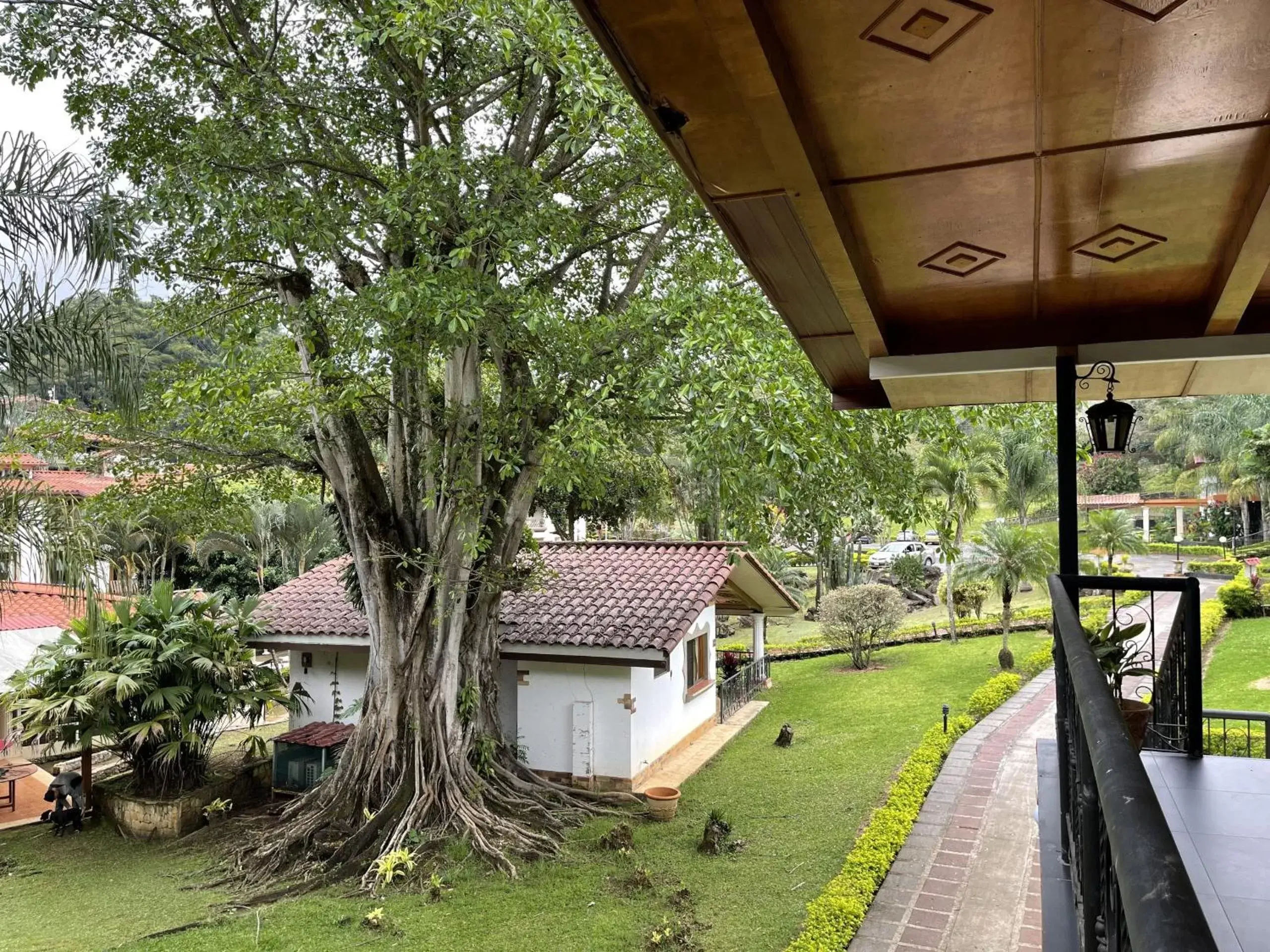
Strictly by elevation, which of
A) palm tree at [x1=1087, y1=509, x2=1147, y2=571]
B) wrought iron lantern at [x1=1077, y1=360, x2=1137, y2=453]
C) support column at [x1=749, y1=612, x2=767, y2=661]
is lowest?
support column at [x1=749, y1=612, x2=767, y2=661]

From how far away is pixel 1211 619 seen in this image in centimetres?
1812

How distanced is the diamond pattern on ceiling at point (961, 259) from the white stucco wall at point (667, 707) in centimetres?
908

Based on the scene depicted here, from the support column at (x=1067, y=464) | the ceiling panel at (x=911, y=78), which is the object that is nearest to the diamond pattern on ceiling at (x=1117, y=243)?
the ceiling panel at (x=911, y=78)

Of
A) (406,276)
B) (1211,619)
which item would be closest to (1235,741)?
(1211,619)

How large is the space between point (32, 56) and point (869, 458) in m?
9.22

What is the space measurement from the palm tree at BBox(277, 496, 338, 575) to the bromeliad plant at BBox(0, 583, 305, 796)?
13420 mm

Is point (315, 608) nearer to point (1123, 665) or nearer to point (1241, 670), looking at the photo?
point (1123, 665)

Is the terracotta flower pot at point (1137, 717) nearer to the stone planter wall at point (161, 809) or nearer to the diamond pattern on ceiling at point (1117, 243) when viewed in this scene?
the diamond pattern on ceiling at point (1117, 243)

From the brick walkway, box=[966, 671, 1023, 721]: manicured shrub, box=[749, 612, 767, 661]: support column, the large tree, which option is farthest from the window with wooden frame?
box=[966, 671, 1023, 721]: manicured shrub

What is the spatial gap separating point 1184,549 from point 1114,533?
17358mm

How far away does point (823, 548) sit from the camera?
8.27 m

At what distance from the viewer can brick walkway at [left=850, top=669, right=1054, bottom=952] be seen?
22.5 ft

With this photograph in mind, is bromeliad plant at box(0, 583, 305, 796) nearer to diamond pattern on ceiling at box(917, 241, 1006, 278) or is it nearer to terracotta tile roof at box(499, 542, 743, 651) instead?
terracotta tile roof at box(499, 542, 743, 651)

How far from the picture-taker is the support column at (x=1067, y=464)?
3.78 meters
